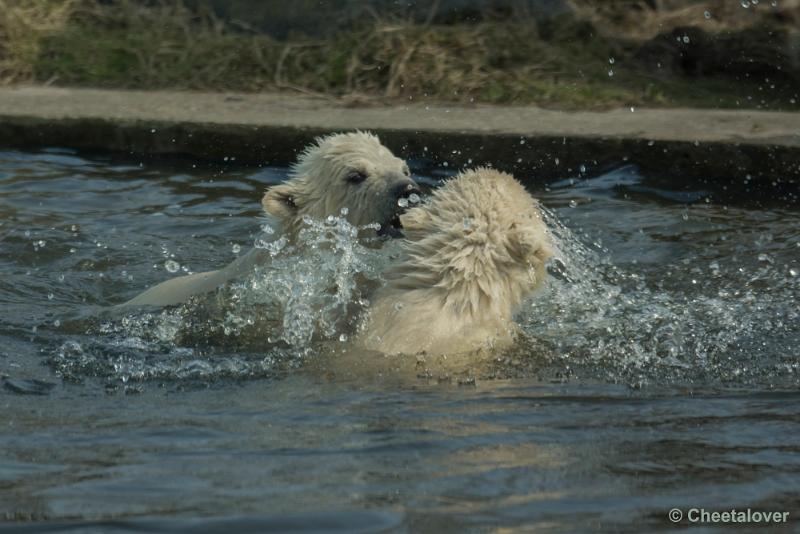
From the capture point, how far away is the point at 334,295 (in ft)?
16.3

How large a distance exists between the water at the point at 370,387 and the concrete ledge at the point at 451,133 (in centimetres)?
24

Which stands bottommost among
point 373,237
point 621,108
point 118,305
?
point 118,305

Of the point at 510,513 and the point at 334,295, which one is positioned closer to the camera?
the point at 510,513

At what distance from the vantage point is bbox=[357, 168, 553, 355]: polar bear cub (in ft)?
14.2

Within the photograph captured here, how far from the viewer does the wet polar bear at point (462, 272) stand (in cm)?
431

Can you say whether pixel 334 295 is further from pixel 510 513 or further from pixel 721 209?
pixel 721 209

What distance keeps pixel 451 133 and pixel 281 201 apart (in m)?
2.30

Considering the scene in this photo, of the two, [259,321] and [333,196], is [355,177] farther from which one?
[259,321]

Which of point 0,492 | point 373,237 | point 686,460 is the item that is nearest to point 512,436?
point 686,460

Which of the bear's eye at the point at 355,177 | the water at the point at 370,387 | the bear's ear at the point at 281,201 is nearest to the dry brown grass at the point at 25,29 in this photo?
the water at the point at 370,387

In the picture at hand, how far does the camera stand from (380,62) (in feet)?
29.1

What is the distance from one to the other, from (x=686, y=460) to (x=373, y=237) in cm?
232

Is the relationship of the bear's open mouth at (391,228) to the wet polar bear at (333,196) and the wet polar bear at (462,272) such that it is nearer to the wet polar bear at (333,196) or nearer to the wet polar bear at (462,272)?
the wet polar bear at (333,196)

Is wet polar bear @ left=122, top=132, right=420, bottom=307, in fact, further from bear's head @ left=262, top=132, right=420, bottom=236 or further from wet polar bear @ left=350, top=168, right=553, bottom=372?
wet polar bear @ left=350, top=168, right=553, bottom=372
